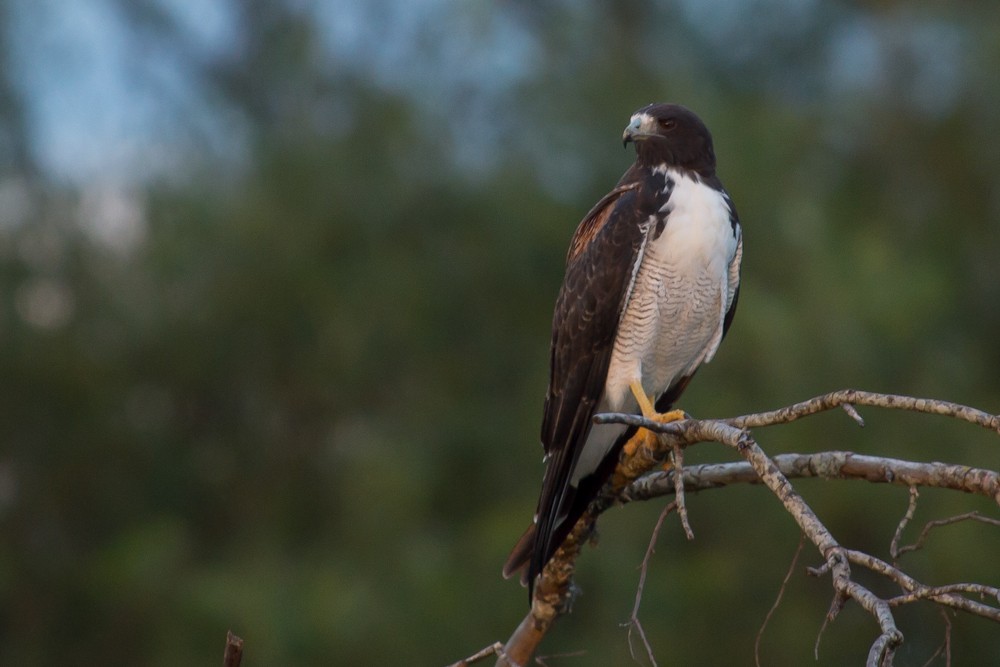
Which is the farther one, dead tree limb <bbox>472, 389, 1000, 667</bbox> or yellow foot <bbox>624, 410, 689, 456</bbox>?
yellow foot <bbox>624, 410, 689, 456</bbox>

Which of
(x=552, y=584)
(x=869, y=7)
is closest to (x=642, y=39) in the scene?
(x=869, y=7)

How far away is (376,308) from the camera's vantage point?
9406 mm

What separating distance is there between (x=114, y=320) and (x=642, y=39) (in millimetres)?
5877

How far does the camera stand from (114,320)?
941 cm

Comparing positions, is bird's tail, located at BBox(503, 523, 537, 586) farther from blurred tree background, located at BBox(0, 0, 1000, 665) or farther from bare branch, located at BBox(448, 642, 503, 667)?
blurred tree background, located at BBox(0, 0, 1000, 665)

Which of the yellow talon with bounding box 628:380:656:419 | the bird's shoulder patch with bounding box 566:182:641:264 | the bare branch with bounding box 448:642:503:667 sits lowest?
the bare branch with bounding box 448:642:503:667

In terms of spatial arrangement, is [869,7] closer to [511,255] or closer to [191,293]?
[511,255]

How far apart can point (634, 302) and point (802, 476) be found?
1.15m

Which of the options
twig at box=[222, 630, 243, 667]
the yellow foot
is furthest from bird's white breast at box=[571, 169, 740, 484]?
twig at box=[222, 630, 243, 667]

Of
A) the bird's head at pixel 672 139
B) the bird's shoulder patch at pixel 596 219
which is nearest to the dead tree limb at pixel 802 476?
the bird's shoulder patch at pixel 596 219

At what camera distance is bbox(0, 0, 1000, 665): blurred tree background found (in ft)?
24.7

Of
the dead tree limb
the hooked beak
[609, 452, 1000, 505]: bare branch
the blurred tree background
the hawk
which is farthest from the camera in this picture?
the blurred tree background

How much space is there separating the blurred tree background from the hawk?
344 cm

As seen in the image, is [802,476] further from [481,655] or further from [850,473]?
[481,655]
